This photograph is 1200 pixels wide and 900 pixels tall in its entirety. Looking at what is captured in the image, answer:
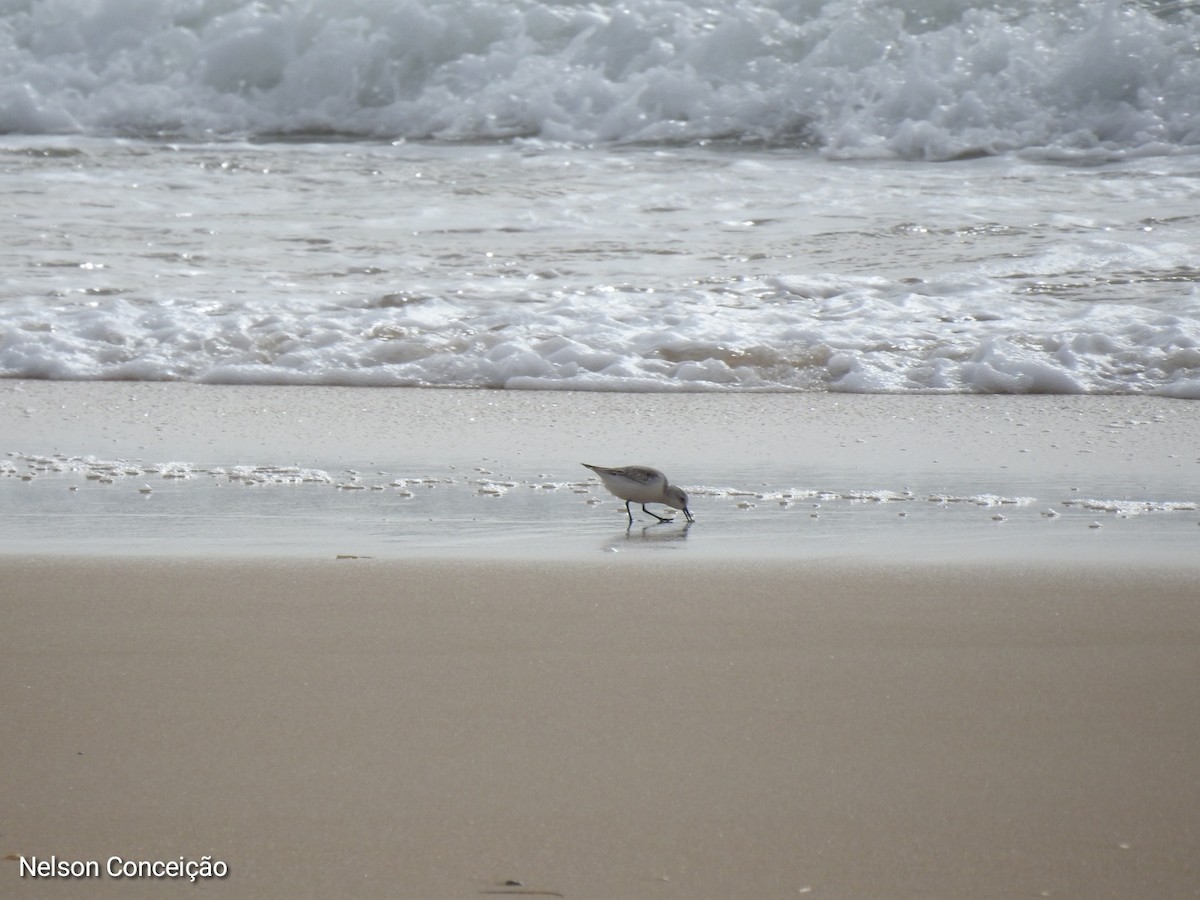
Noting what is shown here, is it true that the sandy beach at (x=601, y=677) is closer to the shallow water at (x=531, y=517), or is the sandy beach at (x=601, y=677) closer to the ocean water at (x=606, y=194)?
the shallow water at (x=531, y=517)

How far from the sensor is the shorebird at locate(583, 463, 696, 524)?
303 cm

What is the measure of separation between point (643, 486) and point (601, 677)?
105cm

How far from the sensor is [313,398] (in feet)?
15.5

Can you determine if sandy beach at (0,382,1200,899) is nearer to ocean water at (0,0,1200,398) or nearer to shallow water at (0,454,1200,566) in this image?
shallow water at (0,454,1200,566)

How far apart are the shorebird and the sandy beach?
0.24 ft

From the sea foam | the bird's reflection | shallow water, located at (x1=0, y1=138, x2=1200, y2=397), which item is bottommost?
the bird's reflection

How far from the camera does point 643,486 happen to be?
304 cm

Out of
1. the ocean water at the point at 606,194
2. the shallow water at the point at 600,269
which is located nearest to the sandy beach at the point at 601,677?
the shallow water at the point at 600,269

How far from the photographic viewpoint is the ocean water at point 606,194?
5.19m

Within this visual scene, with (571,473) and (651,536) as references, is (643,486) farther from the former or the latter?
(571,473)

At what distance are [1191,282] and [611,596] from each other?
14.1ft

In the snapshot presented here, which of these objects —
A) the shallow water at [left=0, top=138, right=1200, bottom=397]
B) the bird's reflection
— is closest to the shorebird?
the bird's reflection

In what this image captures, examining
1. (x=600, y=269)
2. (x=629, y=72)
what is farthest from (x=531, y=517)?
(x=629, y=72)

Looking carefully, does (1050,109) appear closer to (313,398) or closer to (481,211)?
(481,211)
